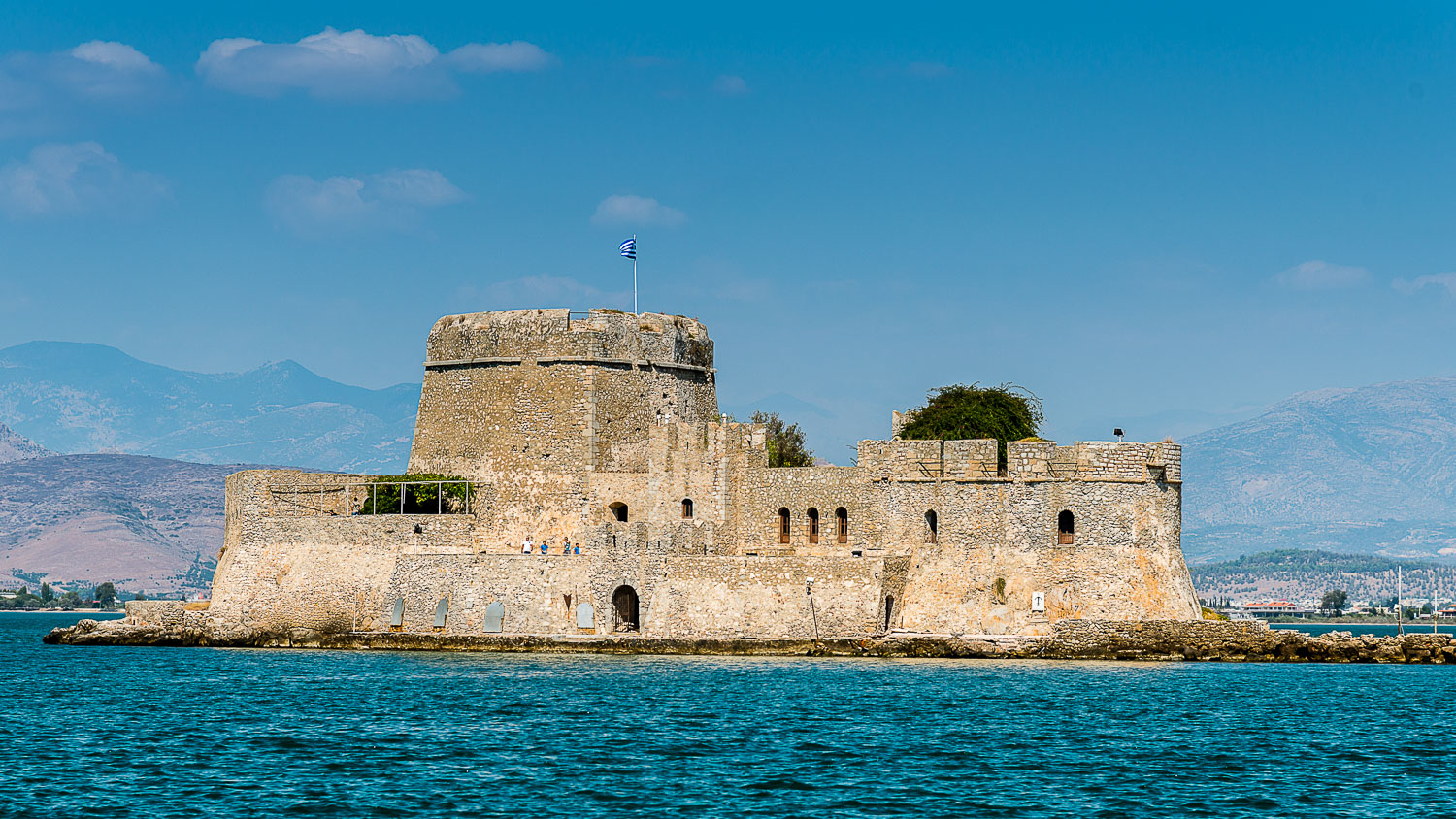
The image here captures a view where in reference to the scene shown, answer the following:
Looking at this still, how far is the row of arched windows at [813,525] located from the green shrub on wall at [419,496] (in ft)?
29.6

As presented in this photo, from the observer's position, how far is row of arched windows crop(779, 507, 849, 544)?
44969mm

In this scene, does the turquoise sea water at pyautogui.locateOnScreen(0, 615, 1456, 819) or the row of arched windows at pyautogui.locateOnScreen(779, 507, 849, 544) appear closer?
the turquoise sea water at pyautogui.locateOnScreen(0, 615, 1456, 819)

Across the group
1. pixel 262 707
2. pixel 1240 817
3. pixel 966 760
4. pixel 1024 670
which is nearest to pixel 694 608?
pixel 1024 670

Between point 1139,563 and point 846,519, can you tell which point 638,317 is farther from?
point 1139,563

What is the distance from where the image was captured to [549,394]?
1918 inches

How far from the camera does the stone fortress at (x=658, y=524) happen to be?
42375 mm

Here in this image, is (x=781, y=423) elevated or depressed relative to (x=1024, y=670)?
elevated

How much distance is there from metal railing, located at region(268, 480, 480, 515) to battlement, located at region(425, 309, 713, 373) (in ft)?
11.6

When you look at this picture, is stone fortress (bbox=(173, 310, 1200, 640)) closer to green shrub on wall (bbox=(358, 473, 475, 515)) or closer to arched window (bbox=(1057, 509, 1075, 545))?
arched window (bbox=(1057, 509, 1075, 545))

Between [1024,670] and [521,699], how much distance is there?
11914 mm

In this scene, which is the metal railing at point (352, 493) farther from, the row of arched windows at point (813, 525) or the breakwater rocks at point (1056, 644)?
the row of arched windows at point (813, 525)

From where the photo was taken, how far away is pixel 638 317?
164ft

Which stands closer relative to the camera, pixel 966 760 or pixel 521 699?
pixel 966 760

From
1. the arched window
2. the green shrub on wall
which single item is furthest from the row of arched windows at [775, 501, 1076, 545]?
the green shrub on wall
